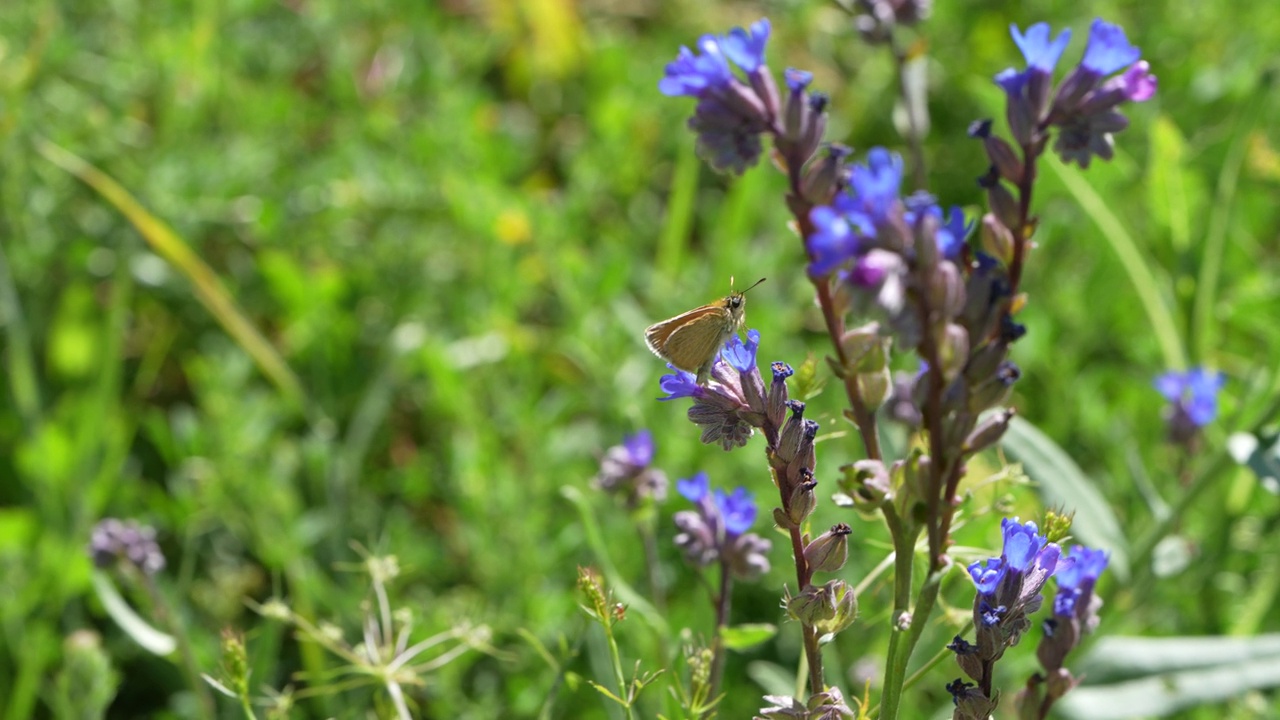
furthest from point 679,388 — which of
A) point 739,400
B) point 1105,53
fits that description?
point 1105,53

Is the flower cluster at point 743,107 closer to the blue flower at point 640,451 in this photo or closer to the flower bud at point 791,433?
the flower bud at point 791,433

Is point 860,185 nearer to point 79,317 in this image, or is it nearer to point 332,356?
point 332,356

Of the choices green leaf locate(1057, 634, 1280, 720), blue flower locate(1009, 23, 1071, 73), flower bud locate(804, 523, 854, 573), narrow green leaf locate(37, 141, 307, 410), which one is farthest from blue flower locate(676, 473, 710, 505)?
narrow green leaf locate(37, 141, 307, 410)

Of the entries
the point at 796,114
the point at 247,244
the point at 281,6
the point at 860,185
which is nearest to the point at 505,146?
the point at 247,244

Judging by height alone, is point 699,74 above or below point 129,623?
above

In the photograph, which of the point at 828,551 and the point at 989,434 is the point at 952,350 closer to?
the point at 989,434

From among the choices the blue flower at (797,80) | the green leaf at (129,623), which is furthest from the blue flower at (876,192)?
the green leaf at (129,623)

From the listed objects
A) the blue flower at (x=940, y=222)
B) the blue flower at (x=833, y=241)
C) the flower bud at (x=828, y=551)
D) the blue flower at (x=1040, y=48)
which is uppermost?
the blue flower at (x=1040, y=48)
